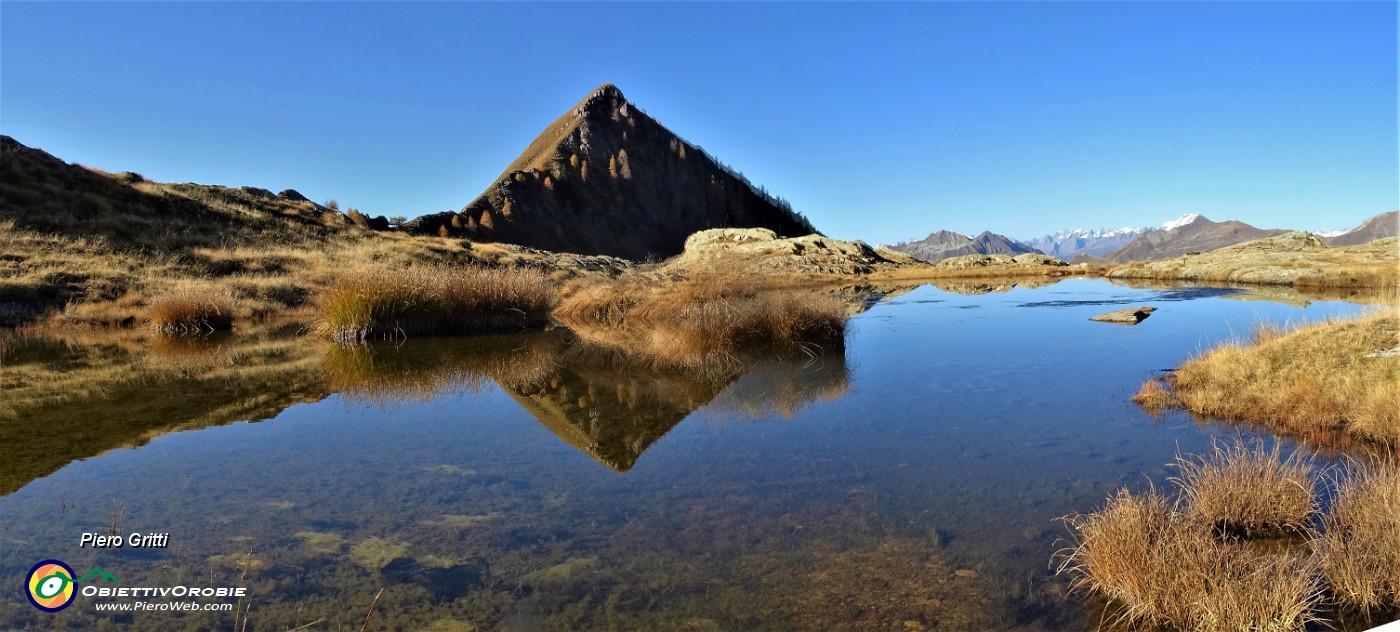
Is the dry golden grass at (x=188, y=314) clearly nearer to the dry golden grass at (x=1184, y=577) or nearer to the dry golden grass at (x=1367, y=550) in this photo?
the dry golden grass at (x=1184, y=577)

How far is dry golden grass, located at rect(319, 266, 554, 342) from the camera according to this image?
1906 cm

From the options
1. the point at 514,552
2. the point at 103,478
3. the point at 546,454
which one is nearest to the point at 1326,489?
the point at 514,552

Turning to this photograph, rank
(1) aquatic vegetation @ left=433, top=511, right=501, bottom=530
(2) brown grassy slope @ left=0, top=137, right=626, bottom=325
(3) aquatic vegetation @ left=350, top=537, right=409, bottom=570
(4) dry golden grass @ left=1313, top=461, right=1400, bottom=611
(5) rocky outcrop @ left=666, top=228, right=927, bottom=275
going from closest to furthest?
(4) dry golden grass @ left=1313, top=461, right=1400, bottom=611 < (3) aquatic vegetation @ left=350, top=537, right=409, bottom=570 < (1) aquatic vegetation @ left=433, top=511, right=501, bottom=530 < (2) brown grassy slope @ left=0, top=137, right=626, bottom=325 < (5) rocky outcrop @ left=666, top=228, right=927, bottom=275

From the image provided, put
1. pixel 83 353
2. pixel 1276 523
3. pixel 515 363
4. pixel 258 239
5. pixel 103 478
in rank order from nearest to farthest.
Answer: pixel 1276 523, pixel 103 478, pixel 515 363, pixel 83 353, pixel 258 239

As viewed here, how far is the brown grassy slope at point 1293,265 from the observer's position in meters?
36.9

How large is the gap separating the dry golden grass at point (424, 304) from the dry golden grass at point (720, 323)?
402 cm

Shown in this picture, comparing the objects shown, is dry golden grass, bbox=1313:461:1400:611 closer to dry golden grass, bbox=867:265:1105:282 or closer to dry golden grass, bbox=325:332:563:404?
dry golden grass, bbox=325:332:563:404

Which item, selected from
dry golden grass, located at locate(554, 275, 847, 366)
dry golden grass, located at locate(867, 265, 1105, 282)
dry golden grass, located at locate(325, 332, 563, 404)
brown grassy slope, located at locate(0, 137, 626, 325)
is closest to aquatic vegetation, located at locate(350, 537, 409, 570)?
dry golden grass, located at locate(325, 332, 563, 404)

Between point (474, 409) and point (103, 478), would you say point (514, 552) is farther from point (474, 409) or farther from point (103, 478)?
Answer: point (474, 409)

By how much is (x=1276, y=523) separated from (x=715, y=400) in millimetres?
6736

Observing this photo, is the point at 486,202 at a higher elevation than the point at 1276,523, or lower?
higher

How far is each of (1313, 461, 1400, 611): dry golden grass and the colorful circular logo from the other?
24.0ft

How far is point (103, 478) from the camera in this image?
675cm

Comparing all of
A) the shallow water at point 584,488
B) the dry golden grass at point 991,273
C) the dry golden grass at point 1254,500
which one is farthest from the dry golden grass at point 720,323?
the dry golden grass at point 991,273
